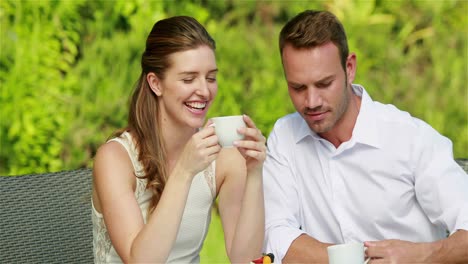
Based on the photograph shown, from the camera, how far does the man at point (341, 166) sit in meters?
3.50

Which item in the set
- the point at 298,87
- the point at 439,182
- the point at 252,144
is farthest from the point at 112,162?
the point at 439,182

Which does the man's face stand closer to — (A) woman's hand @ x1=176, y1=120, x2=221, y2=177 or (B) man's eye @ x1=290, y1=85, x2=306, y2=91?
(B) man's eye @ x1=290, y1=85, x2=306, y2=91

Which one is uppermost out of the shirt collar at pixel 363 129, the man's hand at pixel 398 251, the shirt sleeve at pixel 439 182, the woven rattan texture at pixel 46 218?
the shirt collar at pixel 363 129

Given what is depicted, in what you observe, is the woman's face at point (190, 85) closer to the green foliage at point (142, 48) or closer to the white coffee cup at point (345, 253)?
the white coffee cup at point (345, 253)

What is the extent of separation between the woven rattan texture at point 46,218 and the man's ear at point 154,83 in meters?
0.47

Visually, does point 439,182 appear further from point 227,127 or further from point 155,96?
point 155,96

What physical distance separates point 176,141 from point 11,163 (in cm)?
262

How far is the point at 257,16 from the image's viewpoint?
6668 mm

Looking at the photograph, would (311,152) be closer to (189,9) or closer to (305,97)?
(305,97)

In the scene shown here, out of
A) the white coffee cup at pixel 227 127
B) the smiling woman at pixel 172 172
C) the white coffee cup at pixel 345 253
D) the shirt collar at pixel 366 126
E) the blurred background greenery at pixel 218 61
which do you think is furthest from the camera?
the blurred background greenery at pixel 218 61

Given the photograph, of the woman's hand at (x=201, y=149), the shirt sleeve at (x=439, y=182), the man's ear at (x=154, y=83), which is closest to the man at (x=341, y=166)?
the shirt sleeve at (x=439, y=182)

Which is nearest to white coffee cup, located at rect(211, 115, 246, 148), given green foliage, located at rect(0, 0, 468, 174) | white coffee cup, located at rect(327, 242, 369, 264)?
white coffee cup, located at rect(327, 242, 369, 264)

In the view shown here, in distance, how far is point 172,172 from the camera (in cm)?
312

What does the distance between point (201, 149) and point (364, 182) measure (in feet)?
2.68
